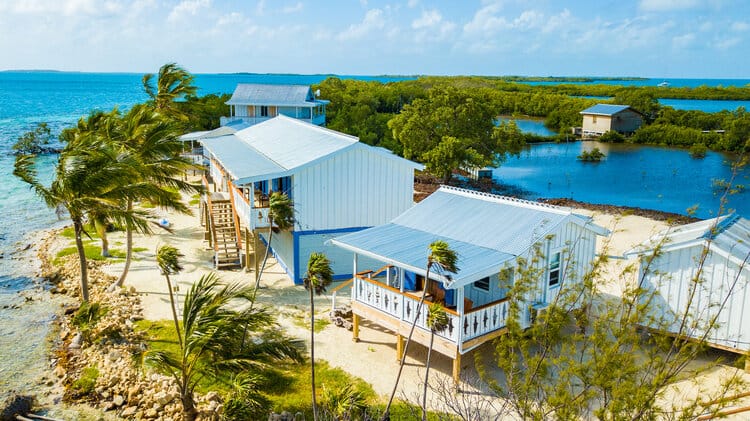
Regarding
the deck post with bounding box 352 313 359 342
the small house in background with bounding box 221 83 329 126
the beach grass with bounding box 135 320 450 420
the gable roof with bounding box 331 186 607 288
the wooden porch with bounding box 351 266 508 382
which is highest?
the small house in background with bounding box 221 83 329 126

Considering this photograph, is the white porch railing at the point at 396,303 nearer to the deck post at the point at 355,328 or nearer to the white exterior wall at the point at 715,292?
the deck post at the point at 355,328

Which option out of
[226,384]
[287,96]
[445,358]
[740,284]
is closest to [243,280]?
[226,384]

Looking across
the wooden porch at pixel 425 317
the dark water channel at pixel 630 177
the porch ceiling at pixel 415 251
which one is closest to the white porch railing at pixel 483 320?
the wooden porch at pixel 425 317

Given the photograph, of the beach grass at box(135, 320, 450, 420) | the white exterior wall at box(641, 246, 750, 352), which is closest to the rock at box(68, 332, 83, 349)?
the beach grass at box(135, 320, 450, 420)

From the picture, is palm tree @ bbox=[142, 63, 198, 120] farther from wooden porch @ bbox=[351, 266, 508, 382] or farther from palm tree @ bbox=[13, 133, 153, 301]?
wooden porch @ bbox=[351, 266, 508, 382]

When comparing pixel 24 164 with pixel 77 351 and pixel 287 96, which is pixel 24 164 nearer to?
pixel 77 351

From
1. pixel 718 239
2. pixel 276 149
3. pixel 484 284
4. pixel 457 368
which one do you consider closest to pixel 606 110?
pixel 276 149
